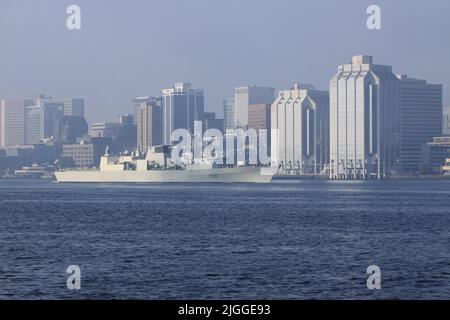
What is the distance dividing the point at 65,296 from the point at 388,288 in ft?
40.0

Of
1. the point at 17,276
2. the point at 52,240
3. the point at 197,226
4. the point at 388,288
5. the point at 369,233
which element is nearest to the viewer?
the point at 388,288

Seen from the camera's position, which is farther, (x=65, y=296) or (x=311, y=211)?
(x=311, y=211)

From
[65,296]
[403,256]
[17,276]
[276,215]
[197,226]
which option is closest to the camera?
[65,296]

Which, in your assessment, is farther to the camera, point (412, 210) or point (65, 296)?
point (412, 210)

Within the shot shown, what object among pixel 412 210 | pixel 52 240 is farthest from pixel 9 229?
pixel 412 210

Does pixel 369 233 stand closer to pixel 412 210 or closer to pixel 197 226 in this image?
pixel 197 226

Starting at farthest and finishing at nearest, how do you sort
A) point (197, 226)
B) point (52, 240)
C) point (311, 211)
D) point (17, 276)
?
point (311, 211) < point (197, 226) < point (52, 240) < point (17, 276)

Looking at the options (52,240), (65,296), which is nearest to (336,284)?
(65,296)

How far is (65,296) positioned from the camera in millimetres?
35000

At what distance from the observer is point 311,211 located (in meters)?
93.3
